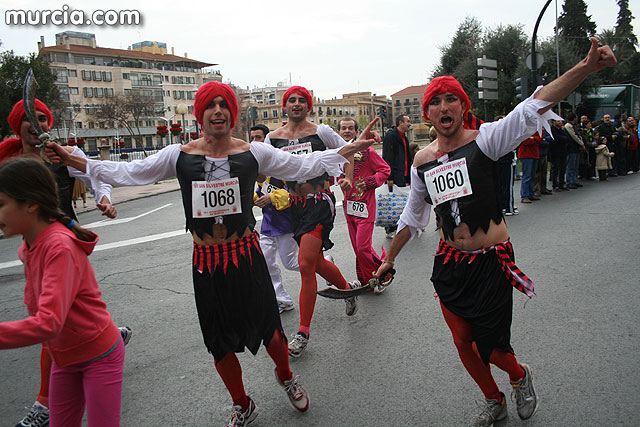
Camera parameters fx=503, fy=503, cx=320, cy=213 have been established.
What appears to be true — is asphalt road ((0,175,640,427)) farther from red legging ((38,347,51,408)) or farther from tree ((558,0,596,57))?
tree ((558,0,596,57))

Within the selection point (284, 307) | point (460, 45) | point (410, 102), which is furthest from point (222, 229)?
point (410, 102)

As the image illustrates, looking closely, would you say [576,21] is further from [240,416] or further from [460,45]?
[240,416]

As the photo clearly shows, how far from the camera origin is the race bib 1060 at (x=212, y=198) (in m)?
2.99

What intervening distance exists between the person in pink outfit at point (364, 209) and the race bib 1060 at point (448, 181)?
7.48 feet

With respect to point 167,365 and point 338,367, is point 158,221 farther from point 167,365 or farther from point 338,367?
point 338,367

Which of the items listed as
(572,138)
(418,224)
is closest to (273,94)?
(572,138)

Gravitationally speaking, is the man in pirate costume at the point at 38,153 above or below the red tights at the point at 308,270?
above

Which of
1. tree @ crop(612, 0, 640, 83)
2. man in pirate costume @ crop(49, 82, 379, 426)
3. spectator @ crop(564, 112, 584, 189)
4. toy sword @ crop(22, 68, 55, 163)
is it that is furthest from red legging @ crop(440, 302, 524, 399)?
tree @ crop(612, 0, 640, 83)

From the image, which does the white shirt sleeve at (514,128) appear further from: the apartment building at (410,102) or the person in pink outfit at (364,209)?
the apartment building at (410,102)

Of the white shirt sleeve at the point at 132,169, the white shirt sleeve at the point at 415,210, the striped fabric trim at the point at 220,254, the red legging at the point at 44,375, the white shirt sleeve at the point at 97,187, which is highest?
the white shirt sleeve at the point at 132,169

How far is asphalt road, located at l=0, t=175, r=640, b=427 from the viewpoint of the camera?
3252 millimetres

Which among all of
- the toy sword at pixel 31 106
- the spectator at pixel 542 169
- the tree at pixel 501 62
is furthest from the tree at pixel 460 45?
the toy sword at pixel 31 106

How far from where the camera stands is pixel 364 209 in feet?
18.4

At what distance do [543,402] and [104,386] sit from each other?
262cm
